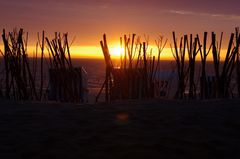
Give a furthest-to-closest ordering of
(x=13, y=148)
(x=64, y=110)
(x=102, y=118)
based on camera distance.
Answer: (x=64, y=110) < (x=102, y=118) < (x=13, y=148)

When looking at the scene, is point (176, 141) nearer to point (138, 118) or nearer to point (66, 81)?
point (138, 118)

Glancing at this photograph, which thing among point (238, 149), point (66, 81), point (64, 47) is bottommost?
point (238, 149)

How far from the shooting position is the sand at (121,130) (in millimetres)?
2500

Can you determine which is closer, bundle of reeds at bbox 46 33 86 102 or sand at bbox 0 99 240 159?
sand at bbox 0 99 240 159

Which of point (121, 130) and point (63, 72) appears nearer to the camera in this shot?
point (121, 130)

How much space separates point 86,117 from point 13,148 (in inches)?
34.1

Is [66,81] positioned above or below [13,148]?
above

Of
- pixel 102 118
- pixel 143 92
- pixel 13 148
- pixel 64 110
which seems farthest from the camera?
pixel 143 92

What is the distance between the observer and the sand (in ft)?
8.20

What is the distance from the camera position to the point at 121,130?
2914 mm

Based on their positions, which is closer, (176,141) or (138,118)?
(176,141)

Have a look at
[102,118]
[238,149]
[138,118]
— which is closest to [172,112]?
[138,118]

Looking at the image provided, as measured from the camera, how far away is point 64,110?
3643mm

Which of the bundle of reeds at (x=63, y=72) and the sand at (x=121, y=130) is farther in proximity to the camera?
the bundle of reeds at (x=63, y=72)
